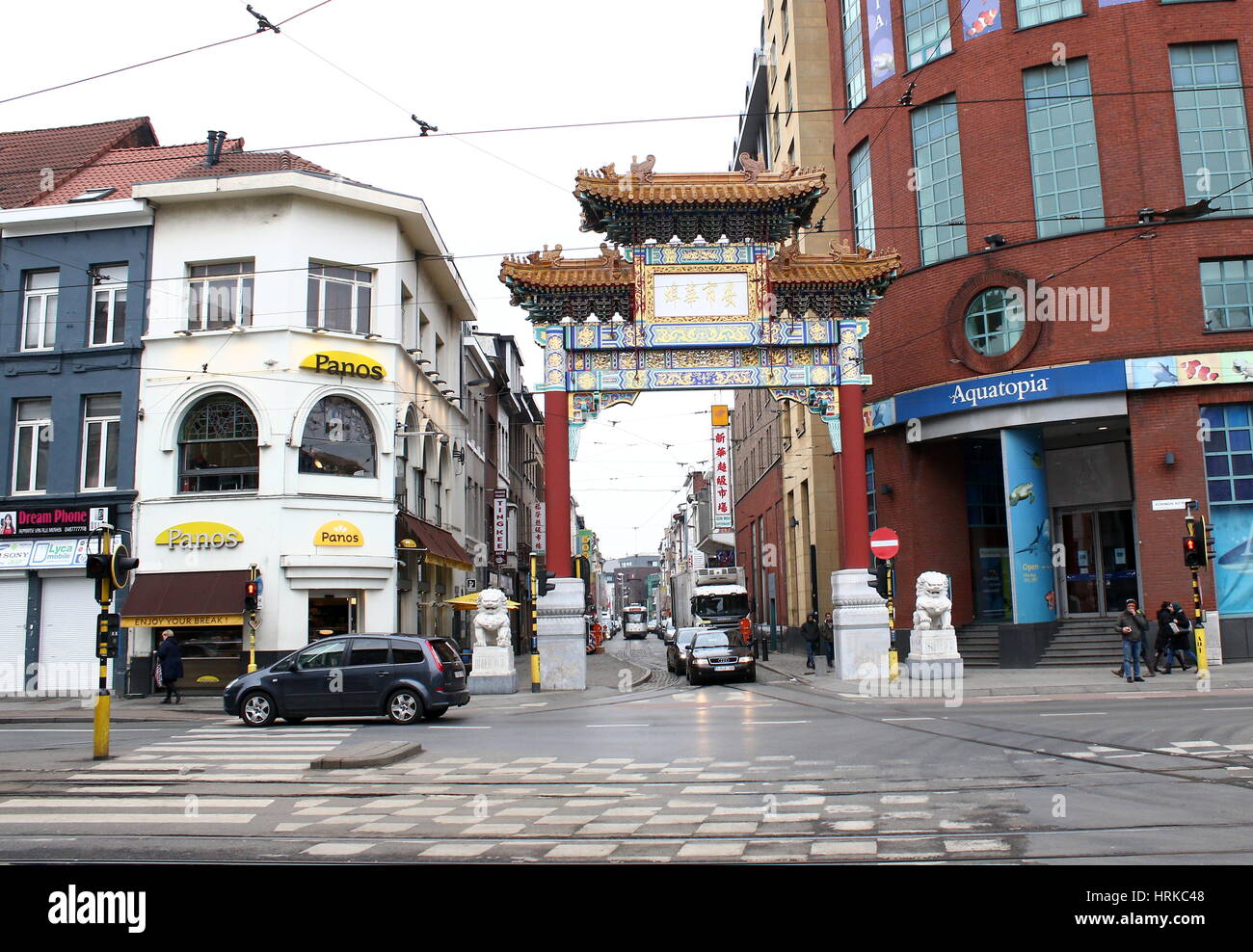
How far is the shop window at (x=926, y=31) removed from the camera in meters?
29.1

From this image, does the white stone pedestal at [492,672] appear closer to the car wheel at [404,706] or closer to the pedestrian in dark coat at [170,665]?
the car wheel at [404,706]

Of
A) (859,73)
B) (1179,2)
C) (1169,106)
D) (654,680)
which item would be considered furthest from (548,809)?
(859,73)

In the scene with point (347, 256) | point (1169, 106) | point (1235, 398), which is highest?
point (1169, 106)

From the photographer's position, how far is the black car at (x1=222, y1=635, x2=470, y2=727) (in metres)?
17.4

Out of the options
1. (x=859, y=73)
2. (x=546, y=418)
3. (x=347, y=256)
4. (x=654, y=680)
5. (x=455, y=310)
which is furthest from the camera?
(x=455, y=310)

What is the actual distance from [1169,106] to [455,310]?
2363 cm

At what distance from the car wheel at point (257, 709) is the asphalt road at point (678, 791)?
931 millimetres

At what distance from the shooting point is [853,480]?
25.1 m

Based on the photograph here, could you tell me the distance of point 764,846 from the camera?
23.1 feet

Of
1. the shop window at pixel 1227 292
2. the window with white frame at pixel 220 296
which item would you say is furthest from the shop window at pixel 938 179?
the window with white frame at pixel 220 296

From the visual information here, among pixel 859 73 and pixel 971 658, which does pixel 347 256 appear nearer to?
pixel 859 73

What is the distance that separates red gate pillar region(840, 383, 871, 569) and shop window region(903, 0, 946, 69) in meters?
11.3

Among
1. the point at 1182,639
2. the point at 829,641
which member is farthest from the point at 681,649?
the point at 1182,639

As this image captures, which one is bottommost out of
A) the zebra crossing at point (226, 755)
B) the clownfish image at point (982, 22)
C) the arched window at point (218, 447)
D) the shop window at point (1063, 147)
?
the zebra crossing at point (226, 755)
